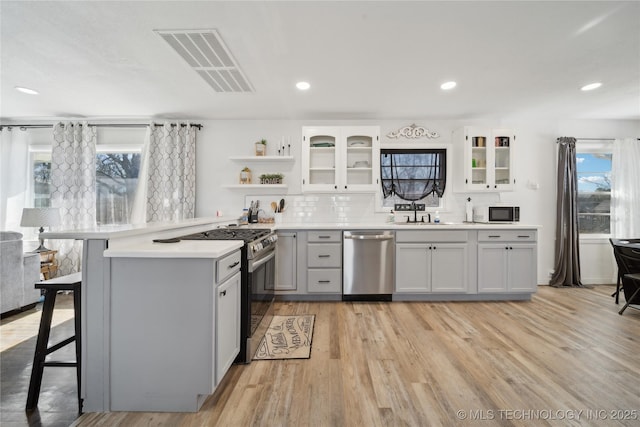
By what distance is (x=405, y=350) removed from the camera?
237 cm

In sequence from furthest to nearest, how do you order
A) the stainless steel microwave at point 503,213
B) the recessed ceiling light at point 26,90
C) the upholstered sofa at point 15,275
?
the stainless steel microwave at point 503,213 < the recessed ceiling light at point 26,90 < the upholstered sofa at point 15,275

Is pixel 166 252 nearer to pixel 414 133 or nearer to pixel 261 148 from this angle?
pixel 261 148

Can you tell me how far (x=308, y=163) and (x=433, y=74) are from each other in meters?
1.84

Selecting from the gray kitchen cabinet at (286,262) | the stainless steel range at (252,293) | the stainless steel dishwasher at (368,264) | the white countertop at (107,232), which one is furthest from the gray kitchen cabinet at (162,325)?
the stainless steel dishwasher at (368,264)

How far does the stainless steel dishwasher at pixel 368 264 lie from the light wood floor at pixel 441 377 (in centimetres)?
49

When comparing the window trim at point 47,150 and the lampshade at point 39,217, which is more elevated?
the window trim at point 47,150

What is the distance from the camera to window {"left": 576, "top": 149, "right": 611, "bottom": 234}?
455 centimetres

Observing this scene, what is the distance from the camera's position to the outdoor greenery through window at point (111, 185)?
14.3 feet

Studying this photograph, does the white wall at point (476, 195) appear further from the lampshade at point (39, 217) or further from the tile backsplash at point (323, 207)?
the lampshade at point (39, 217)

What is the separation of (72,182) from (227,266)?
388 centimetres

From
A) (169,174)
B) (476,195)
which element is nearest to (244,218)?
(169,174)

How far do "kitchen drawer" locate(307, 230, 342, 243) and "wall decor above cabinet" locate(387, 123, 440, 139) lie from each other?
1789 mm

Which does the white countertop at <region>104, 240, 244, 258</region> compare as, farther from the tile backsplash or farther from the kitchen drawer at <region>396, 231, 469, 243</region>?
the tile backsplash

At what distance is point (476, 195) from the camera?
4375 millimetres
